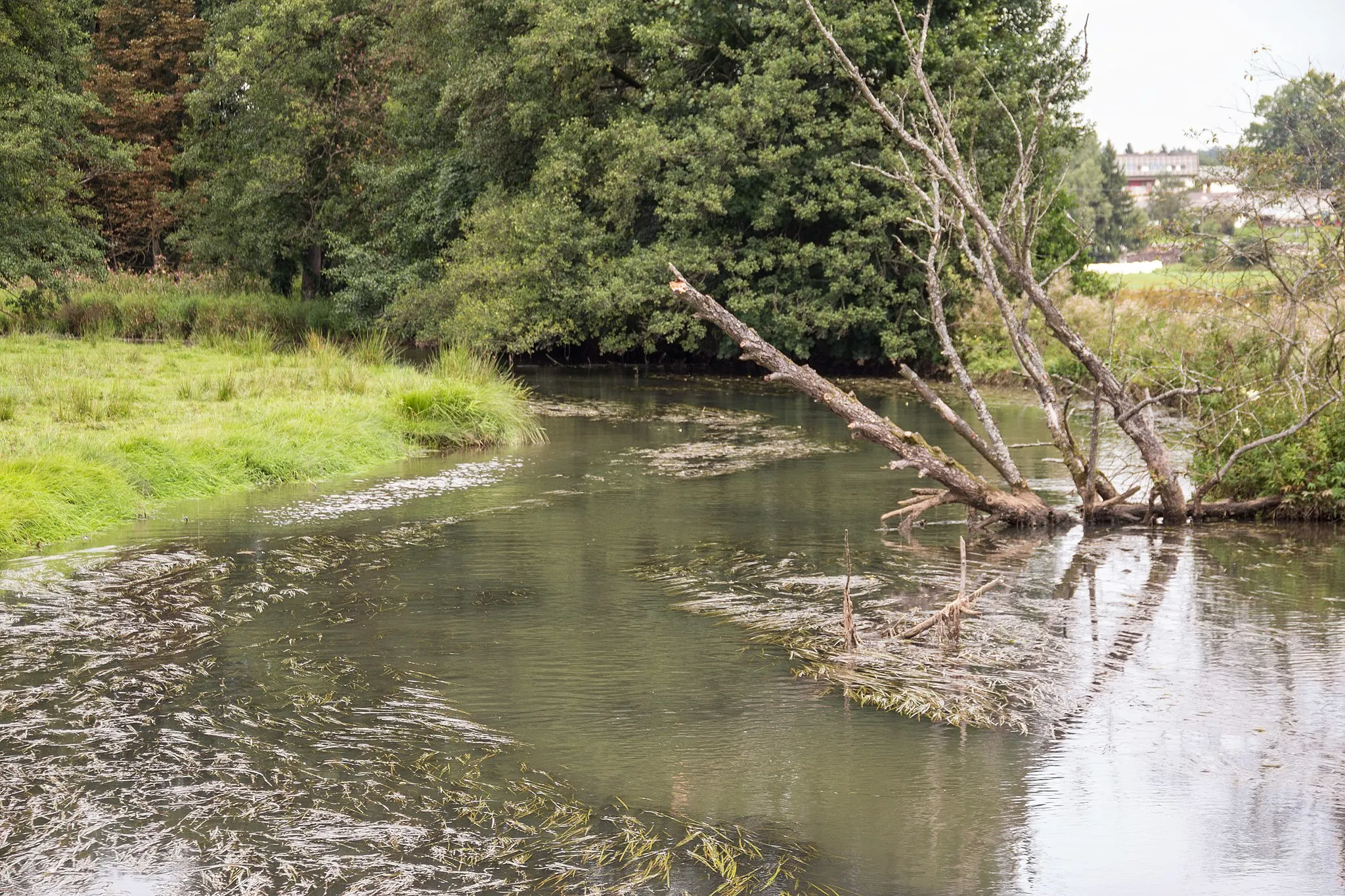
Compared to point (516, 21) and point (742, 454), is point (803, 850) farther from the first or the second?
point (516, 21)

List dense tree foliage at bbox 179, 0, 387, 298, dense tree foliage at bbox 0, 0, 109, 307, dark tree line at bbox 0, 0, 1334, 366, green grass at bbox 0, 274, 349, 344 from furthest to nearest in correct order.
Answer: dense tree foliage at bbox 179, 0, 387, 298 < green grass at bbox 0, 274, 349, 344 < dark tree line at bbox 0, 0, 1334, 366 < dense tree foliage at bbox 0, 0, 109, 307

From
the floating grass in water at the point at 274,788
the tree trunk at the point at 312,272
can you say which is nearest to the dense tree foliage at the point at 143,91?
the tree trunk at the point at 312,272

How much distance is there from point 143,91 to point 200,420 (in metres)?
25.5

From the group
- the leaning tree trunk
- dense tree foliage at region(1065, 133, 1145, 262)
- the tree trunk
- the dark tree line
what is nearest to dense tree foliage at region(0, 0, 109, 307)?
the dark tree line

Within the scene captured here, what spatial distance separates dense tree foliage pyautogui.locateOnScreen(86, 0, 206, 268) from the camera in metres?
38.6

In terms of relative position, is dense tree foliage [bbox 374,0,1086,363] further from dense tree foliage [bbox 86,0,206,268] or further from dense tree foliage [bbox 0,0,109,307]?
dense tree foliage [bbox 86,0,206,268]

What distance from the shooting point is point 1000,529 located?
1234cm

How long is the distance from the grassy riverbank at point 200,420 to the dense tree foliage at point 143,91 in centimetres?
1761

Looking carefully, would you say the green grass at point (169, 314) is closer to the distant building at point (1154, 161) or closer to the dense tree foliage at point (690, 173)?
the dense tree foliage at point (690, 173)

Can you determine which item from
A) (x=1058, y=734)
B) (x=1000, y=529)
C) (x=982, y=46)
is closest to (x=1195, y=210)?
(x=1000, y=529)

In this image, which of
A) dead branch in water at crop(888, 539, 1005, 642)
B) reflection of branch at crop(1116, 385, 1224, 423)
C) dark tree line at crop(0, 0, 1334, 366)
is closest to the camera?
dead branch in water at crop(888, 539, 1005, 642)

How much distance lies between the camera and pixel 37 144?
21531 mm

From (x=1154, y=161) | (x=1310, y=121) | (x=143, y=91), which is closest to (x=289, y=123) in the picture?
(x=143, y=91)

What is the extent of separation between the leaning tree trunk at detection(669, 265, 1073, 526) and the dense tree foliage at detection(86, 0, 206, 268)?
1194 inches
